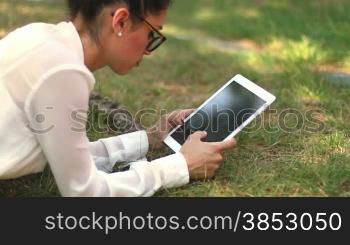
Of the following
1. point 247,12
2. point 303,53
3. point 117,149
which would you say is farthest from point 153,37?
point 247,12

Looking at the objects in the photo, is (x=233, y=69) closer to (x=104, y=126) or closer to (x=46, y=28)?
(x=104, y=126)

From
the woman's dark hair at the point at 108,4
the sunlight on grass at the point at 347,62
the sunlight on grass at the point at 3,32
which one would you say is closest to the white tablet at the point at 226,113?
the woman's dark hair at the point at 108,4

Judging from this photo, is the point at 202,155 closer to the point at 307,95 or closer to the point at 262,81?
the point at 307,95

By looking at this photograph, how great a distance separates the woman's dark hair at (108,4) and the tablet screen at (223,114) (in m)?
0.56

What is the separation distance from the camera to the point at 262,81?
348 centimetres

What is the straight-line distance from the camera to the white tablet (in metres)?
2.25

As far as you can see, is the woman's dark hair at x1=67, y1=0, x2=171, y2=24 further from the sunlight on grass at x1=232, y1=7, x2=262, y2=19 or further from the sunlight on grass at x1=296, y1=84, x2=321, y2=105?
the sunlight on grass at x1=232, y1=7, x2=262, y2=19

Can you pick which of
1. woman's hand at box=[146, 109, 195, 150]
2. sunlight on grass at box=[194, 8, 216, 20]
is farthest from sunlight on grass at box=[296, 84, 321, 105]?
sunlight on grass at box=[194, 8, 216, 20]

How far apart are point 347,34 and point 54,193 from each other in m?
2.63

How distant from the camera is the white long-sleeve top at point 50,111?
67.6 inches

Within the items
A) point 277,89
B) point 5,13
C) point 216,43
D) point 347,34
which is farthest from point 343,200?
point 5,13

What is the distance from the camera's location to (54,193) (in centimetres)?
211

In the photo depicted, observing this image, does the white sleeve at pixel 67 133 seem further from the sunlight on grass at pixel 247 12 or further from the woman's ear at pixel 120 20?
the sunlight on grass at pixel 247 12

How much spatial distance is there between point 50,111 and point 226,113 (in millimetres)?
814
